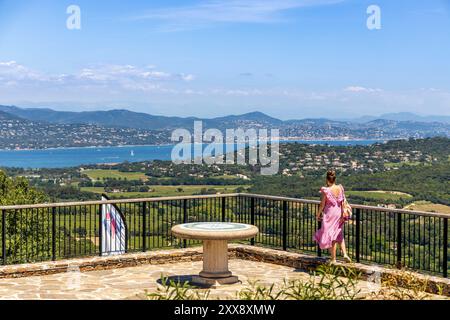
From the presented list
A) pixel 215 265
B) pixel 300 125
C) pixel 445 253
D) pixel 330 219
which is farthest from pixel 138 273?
pixel 300 125

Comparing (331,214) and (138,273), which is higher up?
A: (331,214)

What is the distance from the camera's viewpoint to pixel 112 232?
1501 cm

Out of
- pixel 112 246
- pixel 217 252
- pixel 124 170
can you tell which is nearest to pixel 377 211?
pixel 217 252

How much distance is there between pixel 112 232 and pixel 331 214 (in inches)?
202

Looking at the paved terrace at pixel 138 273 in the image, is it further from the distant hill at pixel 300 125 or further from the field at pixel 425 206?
the distant hill at pixel 300 125

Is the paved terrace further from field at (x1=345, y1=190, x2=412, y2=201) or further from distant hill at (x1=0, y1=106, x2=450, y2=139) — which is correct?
distant hill at (x1=0, y1=106, x2=450, y2=139)

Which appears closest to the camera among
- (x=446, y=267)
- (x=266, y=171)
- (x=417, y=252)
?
(x=446, y=267)

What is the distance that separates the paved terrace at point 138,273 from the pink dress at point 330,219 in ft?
2.00

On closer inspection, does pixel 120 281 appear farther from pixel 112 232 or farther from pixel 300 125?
pixel 300 125

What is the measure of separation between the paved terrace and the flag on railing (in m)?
0.97

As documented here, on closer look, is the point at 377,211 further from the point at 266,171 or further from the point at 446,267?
the point at 266,171

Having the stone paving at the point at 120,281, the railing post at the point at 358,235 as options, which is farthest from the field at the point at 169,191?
the railing post at the point at 358,235

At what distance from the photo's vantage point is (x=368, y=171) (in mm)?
61312
